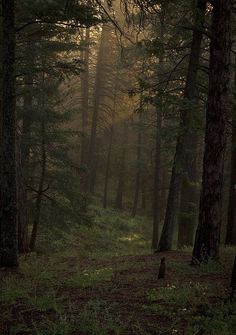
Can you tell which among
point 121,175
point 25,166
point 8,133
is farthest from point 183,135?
point 121,175

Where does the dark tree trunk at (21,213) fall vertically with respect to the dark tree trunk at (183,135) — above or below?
below

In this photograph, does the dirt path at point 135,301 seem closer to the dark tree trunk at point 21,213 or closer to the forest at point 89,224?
the forest at point 89,224

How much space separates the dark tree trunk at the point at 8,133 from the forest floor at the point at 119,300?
121cm

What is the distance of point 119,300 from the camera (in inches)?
314

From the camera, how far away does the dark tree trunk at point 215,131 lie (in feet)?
33.8

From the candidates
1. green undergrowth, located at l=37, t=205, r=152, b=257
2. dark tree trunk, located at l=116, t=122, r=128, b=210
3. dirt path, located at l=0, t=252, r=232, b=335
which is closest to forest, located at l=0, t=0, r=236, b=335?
dirt path, located at l=0, t=252, r=232, b=335

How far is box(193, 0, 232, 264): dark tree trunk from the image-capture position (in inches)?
406

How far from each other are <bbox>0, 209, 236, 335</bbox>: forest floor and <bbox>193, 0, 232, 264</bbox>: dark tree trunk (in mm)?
856

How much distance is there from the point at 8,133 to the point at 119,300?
204 inches

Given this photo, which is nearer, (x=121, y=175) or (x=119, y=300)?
(x=119, y=300)

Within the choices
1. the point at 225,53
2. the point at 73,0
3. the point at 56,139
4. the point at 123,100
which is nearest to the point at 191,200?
the point at 56,139

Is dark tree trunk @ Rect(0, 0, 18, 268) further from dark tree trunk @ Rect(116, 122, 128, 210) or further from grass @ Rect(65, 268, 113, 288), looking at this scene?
dark tree trunk @ Rect(116, 122, 128, 210)

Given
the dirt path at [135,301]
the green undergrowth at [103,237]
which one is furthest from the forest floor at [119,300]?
the green undergrowth at [103,237]

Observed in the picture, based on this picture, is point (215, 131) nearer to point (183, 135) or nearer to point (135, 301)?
point (183, 135)
